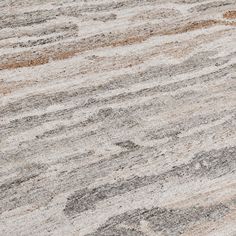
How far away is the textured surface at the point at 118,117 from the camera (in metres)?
4.09

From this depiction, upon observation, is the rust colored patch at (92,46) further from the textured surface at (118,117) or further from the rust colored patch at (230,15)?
the rust colored patch at (230,15)

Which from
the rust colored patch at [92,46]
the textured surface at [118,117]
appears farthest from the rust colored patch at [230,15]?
the rust colored patch at [92,46]

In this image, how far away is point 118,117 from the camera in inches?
201

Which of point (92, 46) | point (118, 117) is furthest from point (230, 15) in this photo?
point (118, 117)

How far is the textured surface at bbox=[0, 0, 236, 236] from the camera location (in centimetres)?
409

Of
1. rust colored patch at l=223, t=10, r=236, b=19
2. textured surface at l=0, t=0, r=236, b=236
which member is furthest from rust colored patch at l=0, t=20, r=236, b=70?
rust colored patch at l=223, t=10, r=236, b=19

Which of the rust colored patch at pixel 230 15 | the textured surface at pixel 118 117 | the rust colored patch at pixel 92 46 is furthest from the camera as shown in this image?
the rust colored patch at pixel 230 15

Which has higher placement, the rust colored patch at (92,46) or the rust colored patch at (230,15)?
the rust colored patch at (92,46)

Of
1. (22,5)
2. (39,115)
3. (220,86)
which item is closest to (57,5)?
(22,5)

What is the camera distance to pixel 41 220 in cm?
398

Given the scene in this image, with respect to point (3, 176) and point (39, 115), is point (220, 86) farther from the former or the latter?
point (3, 176)

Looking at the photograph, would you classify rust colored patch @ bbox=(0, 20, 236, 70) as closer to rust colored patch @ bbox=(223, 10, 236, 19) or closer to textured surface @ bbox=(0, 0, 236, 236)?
textured surface @ bbox=(0, 0, 236, 236)

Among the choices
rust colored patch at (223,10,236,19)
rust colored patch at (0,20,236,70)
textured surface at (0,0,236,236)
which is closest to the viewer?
textured surface at (0,0,236,236)

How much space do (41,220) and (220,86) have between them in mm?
2742
